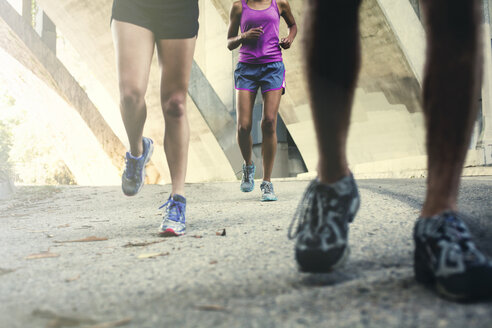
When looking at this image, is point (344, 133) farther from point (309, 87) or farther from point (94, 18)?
point (94, 18)

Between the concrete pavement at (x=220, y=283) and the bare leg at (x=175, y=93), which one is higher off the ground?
the bare leg at (x=175, y=93)

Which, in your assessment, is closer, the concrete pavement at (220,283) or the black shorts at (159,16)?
the concrete pavement at (220,283)

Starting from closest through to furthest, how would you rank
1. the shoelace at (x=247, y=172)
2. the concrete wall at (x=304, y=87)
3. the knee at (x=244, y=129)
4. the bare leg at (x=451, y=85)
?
the bare leg at (x=451, y=85), the knee at (x=244, y=129), the shoelace at (x=247, y=172), the concrete wall at (x=304, y=87)

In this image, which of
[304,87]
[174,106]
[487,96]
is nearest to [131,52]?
[174,106]

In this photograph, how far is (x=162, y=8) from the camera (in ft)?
8.34

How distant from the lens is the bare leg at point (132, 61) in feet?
8.24

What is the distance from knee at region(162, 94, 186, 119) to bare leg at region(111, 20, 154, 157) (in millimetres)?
173

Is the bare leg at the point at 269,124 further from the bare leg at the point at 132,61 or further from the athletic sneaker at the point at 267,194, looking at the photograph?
the bare leg at the point at 132,61

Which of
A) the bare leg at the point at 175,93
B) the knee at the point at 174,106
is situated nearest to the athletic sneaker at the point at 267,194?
the bare leg at the point at 175,93

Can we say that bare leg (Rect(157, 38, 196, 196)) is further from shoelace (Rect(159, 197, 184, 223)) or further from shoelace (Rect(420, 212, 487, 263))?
shoelace (Rect(420, 212, 487, 263))

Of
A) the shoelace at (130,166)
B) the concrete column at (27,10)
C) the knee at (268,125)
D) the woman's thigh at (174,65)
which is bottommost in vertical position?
the shoelace at (130,166)

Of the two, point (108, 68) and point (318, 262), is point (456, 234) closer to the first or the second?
point (318, 262)

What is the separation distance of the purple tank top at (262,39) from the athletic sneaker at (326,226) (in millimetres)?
3120

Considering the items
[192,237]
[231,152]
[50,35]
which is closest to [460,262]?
[192,237]
